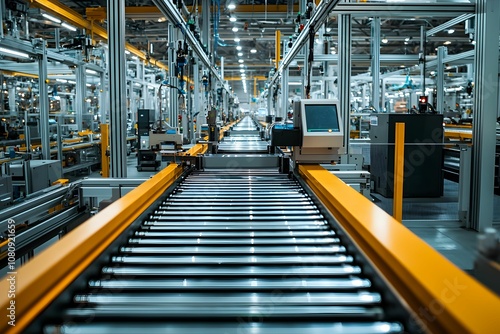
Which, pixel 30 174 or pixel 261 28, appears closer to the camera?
pixel 30 174

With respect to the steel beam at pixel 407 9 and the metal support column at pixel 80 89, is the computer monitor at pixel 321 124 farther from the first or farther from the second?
the metal support column at pixel 80 89

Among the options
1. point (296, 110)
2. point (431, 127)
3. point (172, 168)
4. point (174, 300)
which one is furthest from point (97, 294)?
point (431, 127)

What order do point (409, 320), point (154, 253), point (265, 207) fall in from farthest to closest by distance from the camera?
point (265, 207)
point (154, 253)
point (409, 320)

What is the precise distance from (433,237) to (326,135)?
8.28 feet

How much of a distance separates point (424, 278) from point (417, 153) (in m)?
7.04

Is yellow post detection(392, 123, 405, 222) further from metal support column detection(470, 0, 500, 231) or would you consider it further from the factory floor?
metal support column detection(470, 0, 500, 231)

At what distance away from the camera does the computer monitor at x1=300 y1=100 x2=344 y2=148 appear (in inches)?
188

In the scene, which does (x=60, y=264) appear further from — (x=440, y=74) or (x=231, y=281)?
(x=440, y=74)

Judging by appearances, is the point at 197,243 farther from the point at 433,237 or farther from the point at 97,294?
the point at 433,237

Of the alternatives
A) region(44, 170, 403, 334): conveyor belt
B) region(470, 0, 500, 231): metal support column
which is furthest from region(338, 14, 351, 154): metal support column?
region(44, 170, 403, 334): conveyor belt

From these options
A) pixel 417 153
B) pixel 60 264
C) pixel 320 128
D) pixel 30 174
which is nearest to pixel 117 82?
pixel 320 128

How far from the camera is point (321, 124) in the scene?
191 inches

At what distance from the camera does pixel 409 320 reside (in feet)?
5.58

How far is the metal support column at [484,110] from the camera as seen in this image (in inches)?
237
